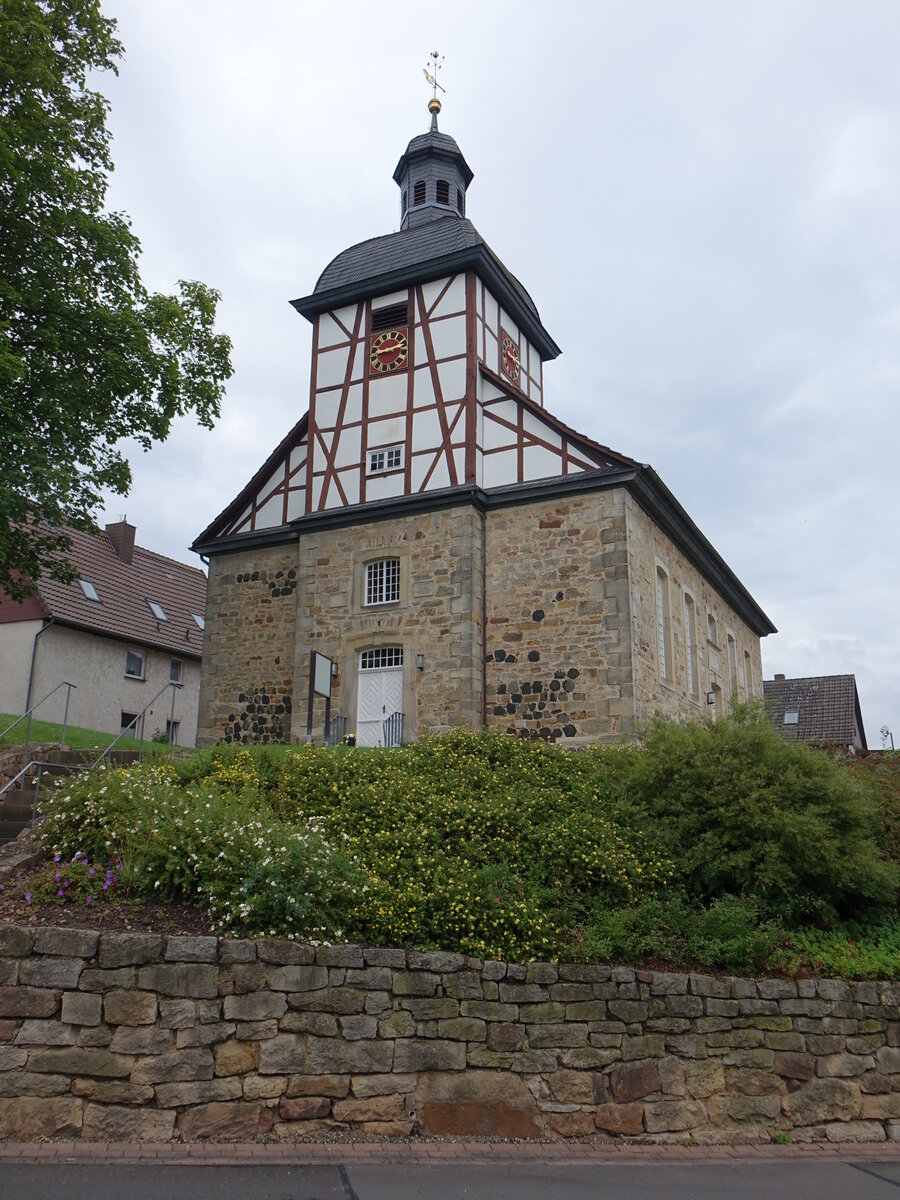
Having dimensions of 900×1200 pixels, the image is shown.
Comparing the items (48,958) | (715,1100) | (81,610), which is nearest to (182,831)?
(48,958)

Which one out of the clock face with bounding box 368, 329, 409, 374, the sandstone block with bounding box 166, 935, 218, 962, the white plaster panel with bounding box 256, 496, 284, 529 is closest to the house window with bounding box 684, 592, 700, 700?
the clock face with bounding box 368, 329, 409, 374

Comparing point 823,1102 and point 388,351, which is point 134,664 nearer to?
point 388,351

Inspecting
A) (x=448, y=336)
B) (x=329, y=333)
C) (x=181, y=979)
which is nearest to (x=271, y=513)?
(x=329, y=333)

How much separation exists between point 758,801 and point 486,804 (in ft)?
8.24

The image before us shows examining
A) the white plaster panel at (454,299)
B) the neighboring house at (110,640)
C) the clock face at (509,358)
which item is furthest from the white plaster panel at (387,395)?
the neighboring house at (110,640)

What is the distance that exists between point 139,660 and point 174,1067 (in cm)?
2213

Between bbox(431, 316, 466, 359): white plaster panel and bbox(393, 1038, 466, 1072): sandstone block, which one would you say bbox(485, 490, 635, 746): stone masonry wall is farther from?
bbox(393, 1038, 466, 1072): sandstone block

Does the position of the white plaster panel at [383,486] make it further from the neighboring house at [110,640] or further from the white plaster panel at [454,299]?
the neighboring house at [110,640]

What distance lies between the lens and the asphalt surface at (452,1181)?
18.3ft

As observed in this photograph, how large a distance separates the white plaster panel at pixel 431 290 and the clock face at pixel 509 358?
1.52 metres

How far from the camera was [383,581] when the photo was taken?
17.8 metres

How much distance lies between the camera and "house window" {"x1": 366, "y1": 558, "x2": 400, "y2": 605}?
17.6 metres

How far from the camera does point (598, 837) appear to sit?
9047 millimetres

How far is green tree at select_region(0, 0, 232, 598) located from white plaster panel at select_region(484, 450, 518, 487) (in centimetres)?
518
